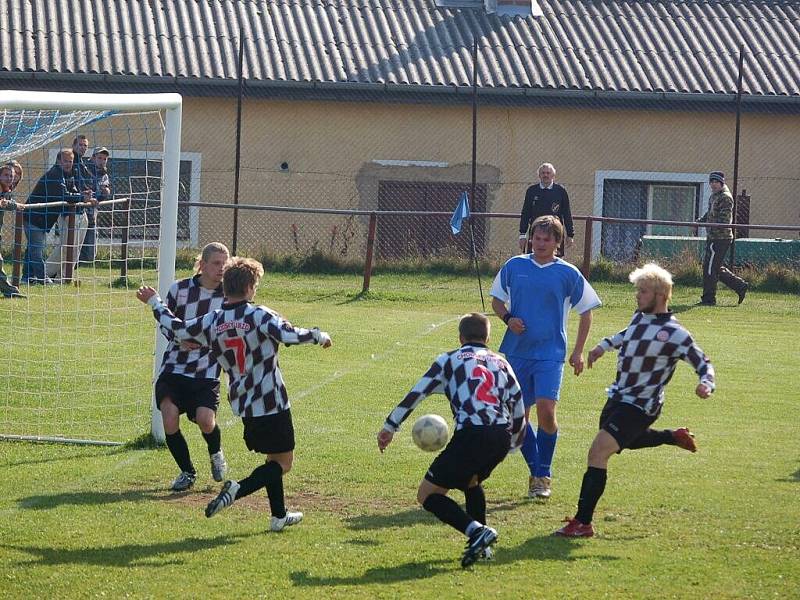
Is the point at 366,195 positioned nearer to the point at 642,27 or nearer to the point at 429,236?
the point at 429,236

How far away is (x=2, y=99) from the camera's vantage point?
753 cm

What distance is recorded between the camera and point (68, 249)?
51.0ft

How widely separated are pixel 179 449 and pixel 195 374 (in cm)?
49

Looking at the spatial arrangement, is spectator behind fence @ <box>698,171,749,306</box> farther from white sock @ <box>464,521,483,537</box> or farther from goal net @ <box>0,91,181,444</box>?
white sock @ <box>464,521,483,537</box>

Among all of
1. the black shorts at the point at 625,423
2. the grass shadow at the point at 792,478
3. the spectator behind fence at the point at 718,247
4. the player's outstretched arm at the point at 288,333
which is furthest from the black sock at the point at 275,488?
the spectator behind fence at the point at 718,247

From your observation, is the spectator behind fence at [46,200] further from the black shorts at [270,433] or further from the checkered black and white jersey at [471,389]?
the checkered black and white jersey at [471,389]

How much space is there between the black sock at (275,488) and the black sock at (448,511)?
0.96 meters

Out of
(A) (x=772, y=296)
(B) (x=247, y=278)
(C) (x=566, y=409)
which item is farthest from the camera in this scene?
(A) (x=772, y=296)

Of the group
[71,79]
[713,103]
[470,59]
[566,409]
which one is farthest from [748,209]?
[566,409]

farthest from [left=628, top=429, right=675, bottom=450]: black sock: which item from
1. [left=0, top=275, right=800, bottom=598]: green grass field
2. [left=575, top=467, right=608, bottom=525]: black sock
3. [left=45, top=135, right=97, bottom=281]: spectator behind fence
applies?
[left=45, top=135, right=97, bottom=281]: spectator behind fence

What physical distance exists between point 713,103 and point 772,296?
5577mm

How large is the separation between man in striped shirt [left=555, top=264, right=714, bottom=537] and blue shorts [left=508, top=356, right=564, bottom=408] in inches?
A: 32.1

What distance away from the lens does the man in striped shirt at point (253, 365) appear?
691 centimetres

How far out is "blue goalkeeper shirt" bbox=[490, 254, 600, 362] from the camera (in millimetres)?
8016
